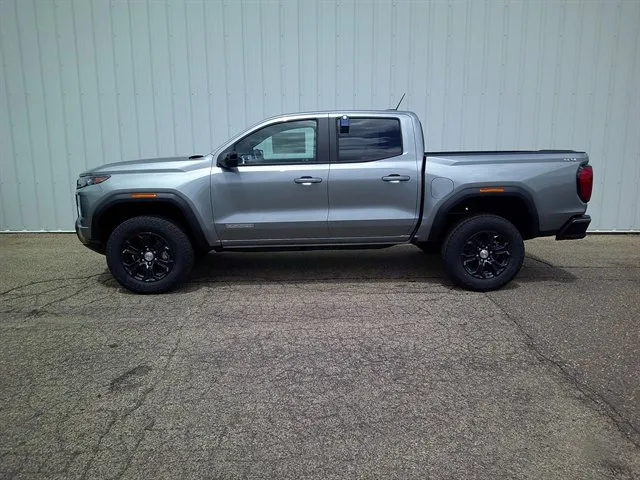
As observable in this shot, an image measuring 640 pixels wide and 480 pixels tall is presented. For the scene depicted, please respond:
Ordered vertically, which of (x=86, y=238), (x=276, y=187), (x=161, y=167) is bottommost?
(x=86, y=238)

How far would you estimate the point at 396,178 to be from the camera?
5.66 meters

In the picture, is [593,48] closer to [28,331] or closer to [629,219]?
[629,219]

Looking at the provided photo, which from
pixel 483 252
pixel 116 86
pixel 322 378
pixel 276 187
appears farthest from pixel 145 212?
pixel 116 86

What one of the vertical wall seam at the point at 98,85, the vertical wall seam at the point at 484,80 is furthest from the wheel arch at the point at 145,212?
the vertical wall seam at the point at 484,80

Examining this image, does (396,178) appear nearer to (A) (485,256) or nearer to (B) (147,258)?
(A) (485,256)

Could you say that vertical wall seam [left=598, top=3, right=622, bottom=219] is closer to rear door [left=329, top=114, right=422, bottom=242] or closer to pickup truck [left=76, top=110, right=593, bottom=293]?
pickup truck [left=76, top=110, right=593, bottom=293]

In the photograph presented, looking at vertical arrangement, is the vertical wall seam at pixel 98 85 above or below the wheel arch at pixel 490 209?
above

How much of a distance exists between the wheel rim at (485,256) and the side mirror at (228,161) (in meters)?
2.55

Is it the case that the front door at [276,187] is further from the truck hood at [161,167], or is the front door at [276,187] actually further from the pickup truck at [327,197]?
the truck hood at [161,167]

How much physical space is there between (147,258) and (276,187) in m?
1.54

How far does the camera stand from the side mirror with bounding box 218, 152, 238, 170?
5555 millimetres

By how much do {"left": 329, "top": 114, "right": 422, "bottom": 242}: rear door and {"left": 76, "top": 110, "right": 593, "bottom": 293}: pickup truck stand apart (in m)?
0.01

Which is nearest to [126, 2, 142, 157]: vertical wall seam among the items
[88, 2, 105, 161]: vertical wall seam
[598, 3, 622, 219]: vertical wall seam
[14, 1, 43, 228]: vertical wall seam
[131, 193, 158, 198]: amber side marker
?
[88, 2, 105, 161]: vertical wall seam

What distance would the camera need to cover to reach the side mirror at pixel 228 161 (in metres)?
5.55
